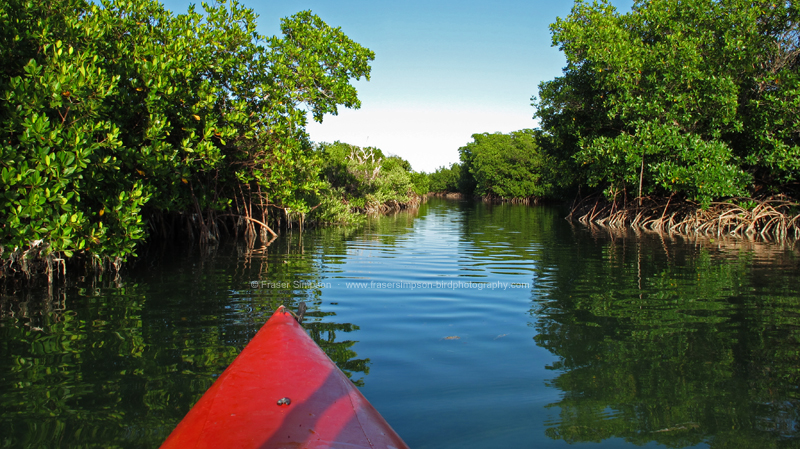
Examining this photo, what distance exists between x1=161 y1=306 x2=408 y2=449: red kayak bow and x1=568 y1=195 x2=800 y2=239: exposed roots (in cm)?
1546

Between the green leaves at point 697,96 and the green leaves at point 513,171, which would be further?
the green leaves at point 513,171

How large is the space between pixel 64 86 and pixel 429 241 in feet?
31.7

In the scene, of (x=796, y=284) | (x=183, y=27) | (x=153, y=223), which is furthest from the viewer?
(x=153, y=223)

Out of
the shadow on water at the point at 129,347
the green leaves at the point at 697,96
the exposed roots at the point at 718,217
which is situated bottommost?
the shadow on water at the point at 129,347

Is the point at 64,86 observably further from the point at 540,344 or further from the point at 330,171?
the point at 330,171

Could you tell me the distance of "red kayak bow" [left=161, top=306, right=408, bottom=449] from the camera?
208 centimetres

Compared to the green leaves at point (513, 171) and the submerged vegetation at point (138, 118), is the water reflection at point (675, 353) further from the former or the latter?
the green leaves at point (513, 171)

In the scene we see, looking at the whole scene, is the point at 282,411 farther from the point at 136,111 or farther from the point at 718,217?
the point at 718,217

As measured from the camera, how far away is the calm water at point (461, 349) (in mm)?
2920

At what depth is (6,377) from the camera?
3582 mm

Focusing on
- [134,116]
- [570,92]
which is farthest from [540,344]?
[570,92]

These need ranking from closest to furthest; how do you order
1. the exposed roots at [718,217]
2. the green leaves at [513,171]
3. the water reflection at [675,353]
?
the water reflection at [675,353] → the exposed roots at [718,217] → the green leaves at [513,171]

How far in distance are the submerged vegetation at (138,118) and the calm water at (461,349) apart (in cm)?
111

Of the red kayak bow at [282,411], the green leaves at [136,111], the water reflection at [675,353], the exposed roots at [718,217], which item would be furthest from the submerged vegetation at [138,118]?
the exposed roots at [718,217]
